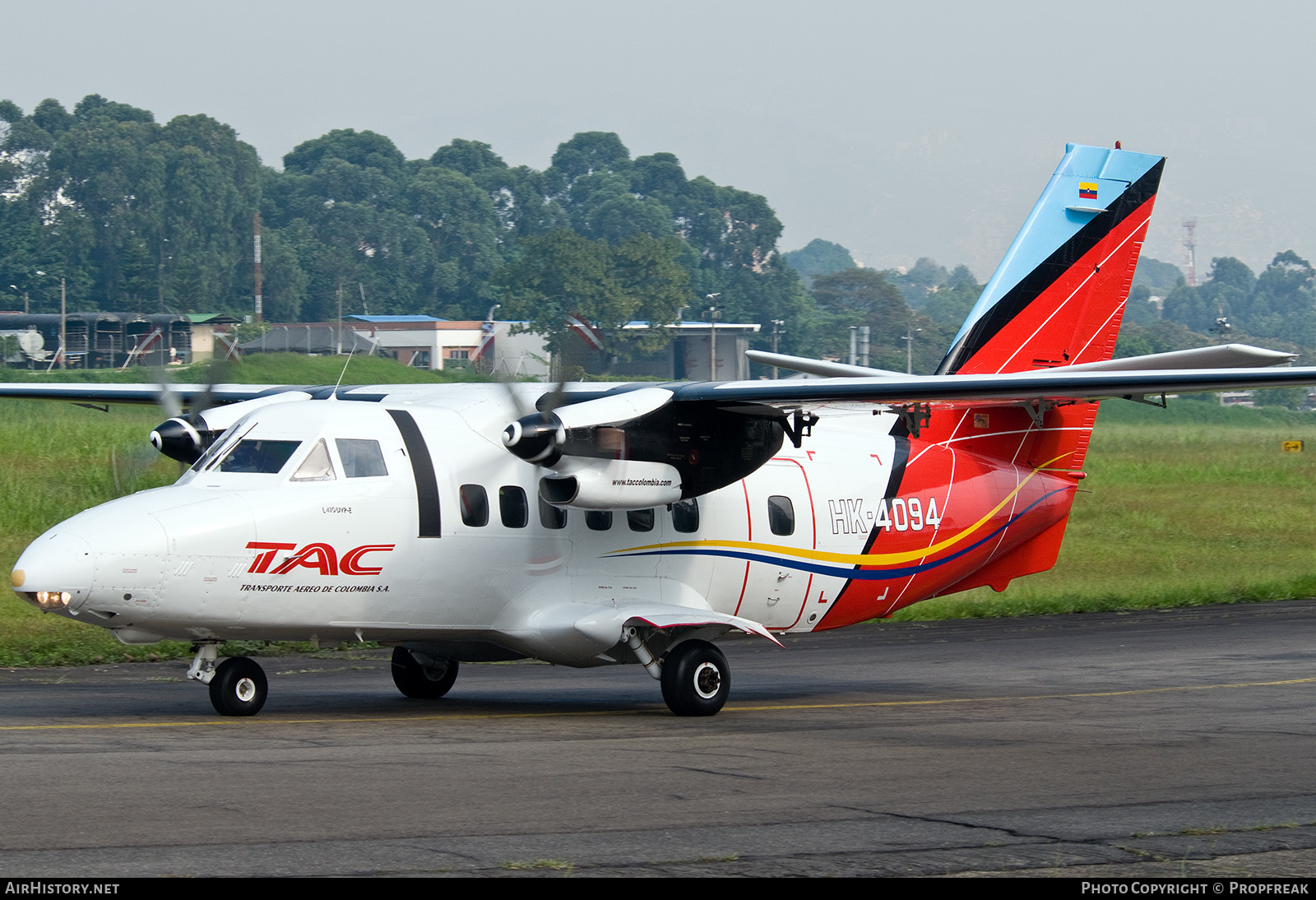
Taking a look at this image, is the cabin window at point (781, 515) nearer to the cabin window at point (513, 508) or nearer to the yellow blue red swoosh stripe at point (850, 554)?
the yellow blue red swoosh stripe at point (850, 554)

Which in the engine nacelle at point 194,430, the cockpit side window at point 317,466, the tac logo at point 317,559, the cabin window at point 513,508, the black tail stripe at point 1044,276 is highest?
the black tail stripe at point 1044,276

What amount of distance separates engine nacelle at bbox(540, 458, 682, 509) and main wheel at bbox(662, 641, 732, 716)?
A: 1.40 metres

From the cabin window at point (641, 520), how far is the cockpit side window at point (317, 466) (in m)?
2.94

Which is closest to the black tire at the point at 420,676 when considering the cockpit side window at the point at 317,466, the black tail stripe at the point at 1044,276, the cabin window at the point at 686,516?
the cabin window at the point at 686,516

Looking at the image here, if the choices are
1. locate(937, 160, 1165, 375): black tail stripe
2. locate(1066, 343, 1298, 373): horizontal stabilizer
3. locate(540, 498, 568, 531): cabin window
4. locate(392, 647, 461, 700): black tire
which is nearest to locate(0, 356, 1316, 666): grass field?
locate(392, 647, 461, 700): black tire

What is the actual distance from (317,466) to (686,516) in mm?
3683

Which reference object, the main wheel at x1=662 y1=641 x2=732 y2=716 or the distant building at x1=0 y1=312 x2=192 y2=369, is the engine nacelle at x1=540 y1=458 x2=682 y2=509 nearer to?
the main wheel at x1=662 y1=641 x2=732 y2=716

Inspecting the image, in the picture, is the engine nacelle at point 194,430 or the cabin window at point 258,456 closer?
the cabin window at point 258,456

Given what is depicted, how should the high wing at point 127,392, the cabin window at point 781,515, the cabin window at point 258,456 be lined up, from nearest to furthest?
1. the cabin window at point 258,456
2. the cabin window at point 781,515
3. the high wing at point 127,392

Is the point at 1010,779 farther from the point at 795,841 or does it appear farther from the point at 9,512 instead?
the point at 9,512

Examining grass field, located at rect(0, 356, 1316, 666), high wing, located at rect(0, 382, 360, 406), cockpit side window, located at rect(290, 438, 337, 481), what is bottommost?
grass field, located at rect(0, 356, 1316, 666)

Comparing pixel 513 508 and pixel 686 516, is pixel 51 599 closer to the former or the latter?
pixel 513 508

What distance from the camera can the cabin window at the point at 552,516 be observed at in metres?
13.5

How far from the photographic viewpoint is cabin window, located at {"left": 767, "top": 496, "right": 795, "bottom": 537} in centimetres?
1499
